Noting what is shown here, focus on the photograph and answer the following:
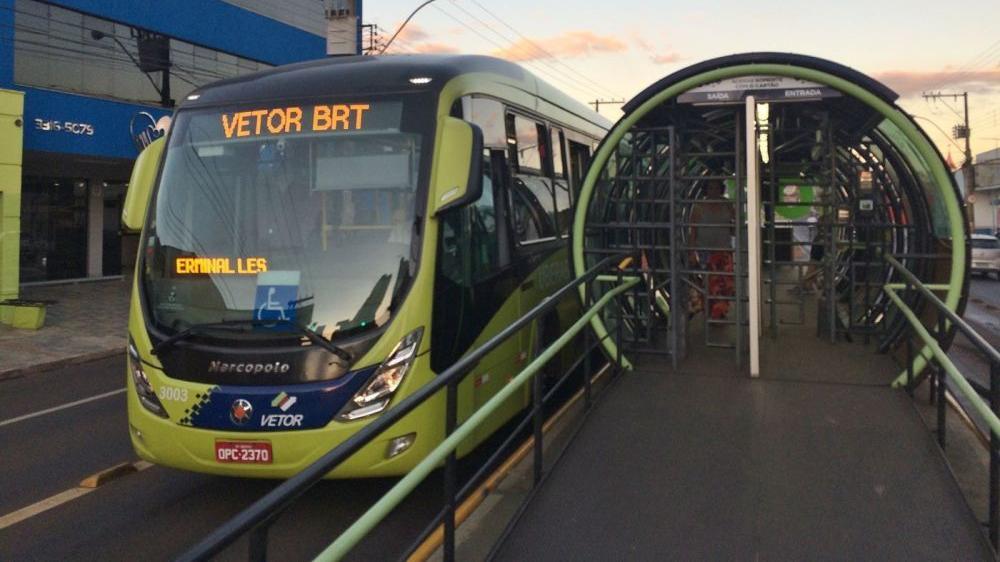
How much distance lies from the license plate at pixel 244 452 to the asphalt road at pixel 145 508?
0.55 meters

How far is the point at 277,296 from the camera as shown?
4.74 m

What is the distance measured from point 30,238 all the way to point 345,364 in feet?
66.6

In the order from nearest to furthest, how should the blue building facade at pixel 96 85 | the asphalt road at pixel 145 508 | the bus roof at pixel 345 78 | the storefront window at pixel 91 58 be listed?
1. the asphalt road at pixel 145 508
2. the bus roof at pixel 345 78
3. the blue building facade at pixel 96 85
4. the storefront window at pixel 91 58

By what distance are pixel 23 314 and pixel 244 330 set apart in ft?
41.5

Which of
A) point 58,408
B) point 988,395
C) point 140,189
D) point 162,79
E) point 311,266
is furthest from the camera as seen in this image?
point 162,79

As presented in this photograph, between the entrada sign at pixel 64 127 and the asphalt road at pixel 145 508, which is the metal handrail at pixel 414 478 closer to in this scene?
the asphalt road at pixel 145 508

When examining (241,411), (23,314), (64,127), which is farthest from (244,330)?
(64,127)

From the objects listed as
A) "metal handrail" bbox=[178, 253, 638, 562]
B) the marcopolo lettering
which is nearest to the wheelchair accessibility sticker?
the marcopolo lettering

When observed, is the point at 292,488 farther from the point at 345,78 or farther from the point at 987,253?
the point at 987,253

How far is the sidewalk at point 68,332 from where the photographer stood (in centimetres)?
1190

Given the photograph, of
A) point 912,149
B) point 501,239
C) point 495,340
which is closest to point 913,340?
point 912,149

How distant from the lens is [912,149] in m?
6.27

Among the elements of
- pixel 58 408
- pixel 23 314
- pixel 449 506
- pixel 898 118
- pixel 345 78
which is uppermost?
pixel 345 78

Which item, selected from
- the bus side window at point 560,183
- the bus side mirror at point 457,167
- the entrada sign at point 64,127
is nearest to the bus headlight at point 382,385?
the bus side mirror at point 457,167
